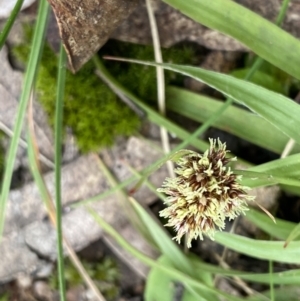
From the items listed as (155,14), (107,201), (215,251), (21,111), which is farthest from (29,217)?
(155,14)

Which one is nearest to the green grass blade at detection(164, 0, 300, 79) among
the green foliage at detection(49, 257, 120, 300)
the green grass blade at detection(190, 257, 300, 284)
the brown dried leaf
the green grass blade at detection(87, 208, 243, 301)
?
the brown dried leaf

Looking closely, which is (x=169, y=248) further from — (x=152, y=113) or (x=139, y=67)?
(x=139, y=67)

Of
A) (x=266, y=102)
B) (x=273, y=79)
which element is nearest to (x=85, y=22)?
(x=266, y=102)

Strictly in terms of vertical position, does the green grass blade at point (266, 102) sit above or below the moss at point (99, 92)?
above

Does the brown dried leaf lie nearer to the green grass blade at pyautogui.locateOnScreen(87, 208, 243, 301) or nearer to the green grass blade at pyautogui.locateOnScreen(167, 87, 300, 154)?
the green grass blade at pyautogui.locateOnScreen(167, 87, 300, 154)

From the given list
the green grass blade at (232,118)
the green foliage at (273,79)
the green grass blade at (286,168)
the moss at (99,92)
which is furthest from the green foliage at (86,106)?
the green grass blade at (286,168)

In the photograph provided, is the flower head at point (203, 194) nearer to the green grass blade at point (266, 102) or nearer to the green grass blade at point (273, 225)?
the green grass blade at point (266, 102)

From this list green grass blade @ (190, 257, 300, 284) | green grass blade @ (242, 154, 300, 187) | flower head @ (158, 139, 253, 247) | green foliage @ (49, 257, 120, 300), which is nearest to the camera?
flower head @ (158, 139, 253, 247)
